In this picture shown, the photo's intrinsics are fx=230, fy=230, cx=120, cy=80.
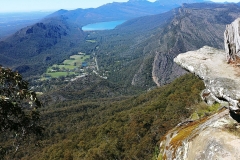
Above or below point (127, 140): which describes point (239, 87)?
above

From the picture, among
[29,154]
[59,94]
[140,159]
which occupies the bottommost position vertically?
[59,94]

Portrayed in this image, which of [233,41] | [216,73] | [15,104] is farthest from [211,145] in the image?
[15,104]

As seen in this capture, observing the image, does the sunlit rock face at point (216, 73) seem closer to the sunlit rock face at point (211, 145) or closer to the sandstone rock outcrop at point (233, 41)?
the sandstone rock outcrop at point (233, 41)

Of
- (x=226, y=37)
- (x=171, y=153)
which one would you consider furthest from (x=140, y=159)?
(x=226, y=37)

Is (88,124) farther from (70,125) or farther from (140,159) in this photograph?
(140,159)

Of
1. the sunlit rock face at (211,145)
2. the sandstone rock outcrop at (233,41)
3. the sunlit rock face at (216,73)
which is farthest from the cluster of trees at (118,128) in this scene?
the sandstone rock outcrop at (233,41)

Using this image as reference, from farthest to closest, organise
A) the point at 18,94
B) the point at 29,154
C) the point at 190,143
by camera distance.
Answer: the point at 29,154 → the point at 190,143 → the point at 18,94

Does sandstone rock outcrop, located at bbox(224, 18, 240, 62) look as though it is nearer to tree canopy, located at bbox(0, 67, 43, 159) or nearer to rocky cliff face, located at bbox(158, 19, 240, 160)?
rocky cliff face, located at bbox(158, 19, 240, 160)

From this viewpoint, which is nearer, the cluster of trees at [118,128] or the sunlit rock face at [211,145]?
the sunlit rock face at [211,145]
